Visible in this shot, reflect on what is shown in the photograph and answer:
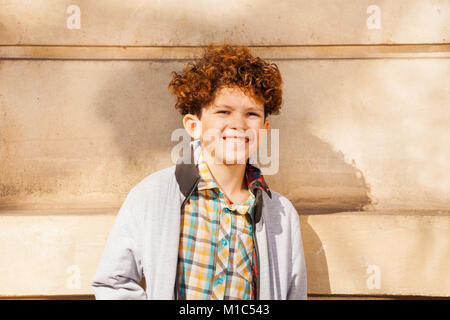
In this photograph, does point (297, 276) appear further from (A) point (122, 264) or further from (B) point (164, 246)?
(A) point (122, 264)

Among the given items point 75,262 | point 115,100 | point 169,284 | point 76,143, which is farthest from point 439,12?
point 75,262

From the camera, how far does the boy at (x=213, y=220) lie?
1.52 meters

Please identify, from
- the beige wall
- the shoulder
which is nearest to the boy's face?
the shoulder

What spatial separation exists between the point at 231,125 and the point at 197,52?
82cm

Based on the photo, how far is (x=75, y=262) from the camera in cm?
200

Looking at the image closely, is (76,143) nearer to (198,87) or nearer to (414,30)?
(198,87)

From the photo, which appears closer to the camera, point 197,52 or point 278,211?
point 278,211

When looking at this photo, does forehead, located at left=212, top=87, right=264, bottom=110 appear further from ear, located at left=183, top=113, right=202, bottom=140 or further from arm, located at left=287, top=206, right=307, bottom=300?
arm, located at left=287, top=206, right=307, bottom=300

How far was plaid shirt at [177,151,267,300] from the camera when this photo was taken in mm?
1525

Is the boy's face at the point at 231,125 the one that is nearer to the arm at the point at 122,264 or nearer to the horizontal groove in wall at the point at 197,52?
the arm at the point at 122,264

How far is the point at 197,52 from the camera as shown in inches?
85.8

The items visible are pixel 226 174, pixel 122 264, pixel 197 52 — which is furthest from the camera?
pixel 197 52

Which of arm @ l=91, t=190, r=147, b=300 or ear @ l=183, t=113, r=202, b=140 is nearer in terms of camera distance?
arm @ l=91, t=190, r=147, b=300

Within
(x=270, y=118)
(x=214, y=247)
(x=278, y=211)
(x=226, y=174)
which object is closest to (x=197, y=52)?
(x=270, y=118)
